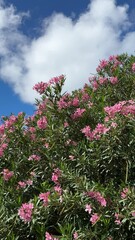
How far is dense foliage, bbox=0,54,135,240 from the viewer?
13.3 feet

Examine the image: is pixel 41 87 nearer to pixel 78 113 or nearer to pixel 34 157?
pixel 78 113

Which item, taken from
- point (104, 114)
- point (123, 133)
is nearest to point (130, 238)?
point (123, 133)

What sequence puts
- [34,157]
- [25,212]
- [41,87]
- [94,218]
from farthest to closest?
[41,87] → [34,157] → [25,212] → [94,218]

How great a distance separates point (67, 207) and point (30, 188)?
0.79 m

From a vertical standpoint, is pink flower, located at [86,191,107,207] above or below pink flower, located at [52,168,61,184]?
below

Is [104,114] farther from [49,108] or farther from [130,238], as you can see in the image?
[130,238]

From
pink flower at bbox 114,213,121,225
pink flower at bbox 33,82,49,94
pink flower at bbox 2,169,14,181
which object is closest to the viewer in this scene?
pink flower at bbox 114,213,121,225

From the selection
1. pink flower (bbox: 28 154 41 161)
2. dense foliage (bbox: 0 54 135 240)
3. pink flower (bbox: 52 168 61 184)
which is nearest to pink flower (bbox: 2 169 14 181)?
dense foliage (bbox: 0 54 135 240)

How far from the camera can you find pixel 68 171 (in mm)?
4375

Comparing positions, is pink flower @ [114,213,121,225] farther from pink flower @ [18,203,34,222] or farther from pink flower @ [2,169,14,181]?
pink flower @ [2,169,14,181]

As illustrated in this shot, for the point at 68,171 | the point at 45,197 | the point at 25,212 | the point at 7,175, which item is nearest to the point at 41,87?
the point at 7,175

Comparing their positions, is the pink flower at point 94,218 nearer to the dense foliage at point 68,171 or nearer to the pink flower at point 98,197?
the dense foliage at point 68,171

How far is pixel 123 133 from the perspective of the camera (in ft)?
14.6

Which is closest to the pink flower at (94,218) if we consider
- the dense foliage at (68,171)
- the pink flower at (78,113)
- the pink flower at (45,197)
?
the dense foliage at (68,171)
